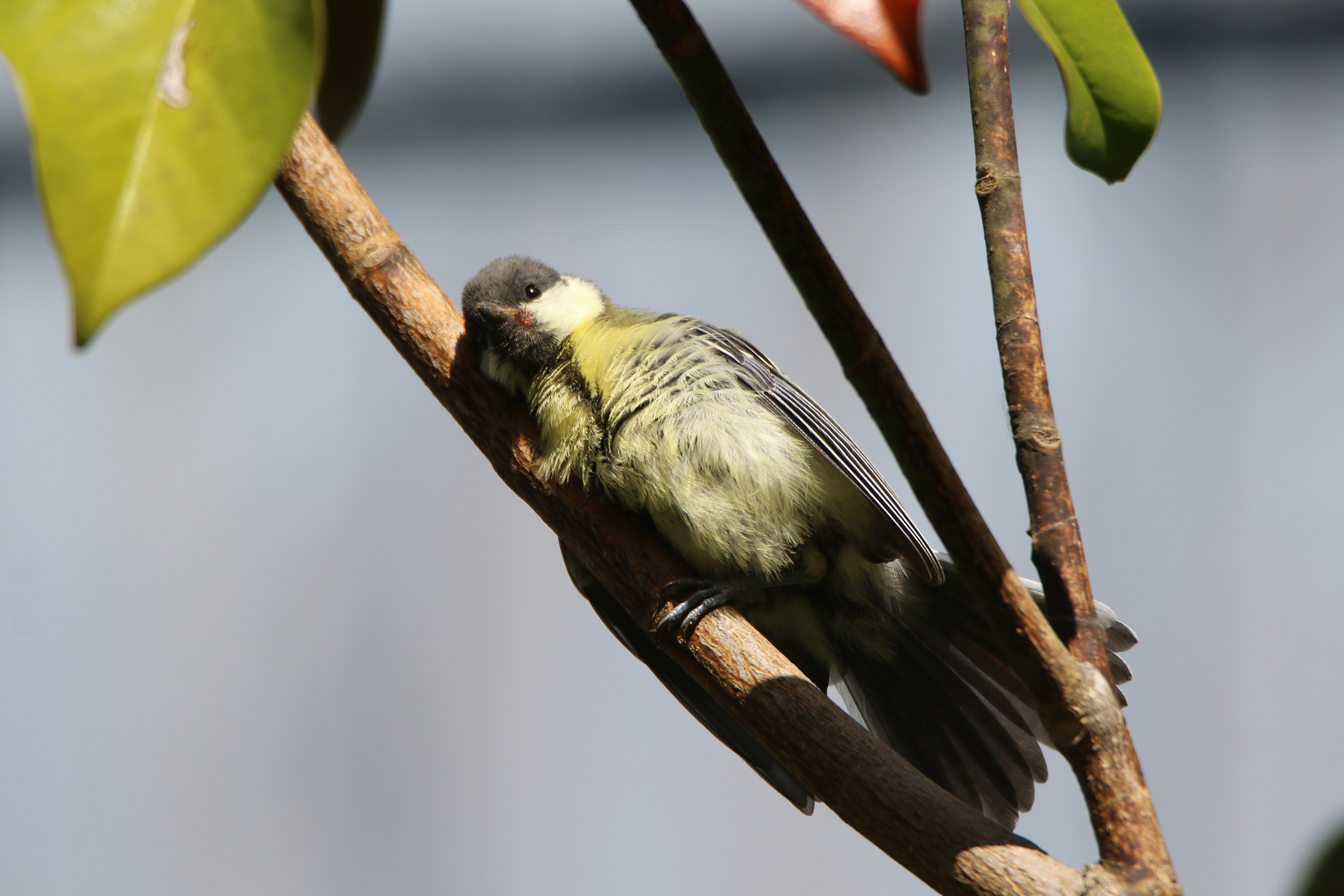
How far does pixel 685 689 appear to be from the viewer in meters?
1.11

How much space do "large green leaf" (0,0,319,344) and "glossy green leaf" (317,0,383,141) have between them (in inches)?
8.4

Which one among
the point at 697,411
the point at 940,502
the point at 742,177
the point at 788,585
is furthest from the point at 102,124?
the point at 788,585

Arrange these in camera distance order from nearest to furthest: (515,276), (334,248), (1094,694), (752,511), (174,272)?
1. (174,272)
2. (1094,694)
3. (334,248)
4. (752,511)
5. (515,276)

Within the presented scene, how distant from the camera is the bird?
100 cm

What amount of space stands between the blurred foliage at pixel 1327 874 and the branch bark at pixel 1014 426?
0.22 metres

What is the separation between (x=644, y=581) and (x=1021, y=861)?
15.2 inches

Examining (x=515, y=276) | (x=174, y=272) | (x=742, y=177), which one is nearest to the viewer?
(x=174, y=272)

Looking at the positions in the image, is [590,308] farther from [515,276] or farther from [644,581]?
[644,581]

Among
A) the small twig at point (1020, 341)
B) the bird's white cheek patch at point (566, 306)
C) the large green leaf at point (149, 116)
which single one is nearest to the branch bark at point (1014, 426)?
the small twig at point (1020, 341)

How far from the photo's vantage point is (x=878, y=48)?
1.25ft

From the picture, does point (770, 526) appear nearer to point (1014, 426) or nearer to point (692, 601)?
point (692, 601)

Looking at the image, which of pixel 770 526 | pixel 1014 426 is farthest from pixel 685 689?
pixel 1014 426

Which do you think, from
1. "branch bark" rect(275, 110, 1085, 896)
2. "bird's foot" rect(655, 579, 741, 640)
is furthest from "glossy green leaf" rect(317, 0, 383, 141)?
"bird's foot" rect(655, 579, 741, 640)

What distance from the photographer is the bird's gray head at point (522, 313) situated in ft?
3.34
